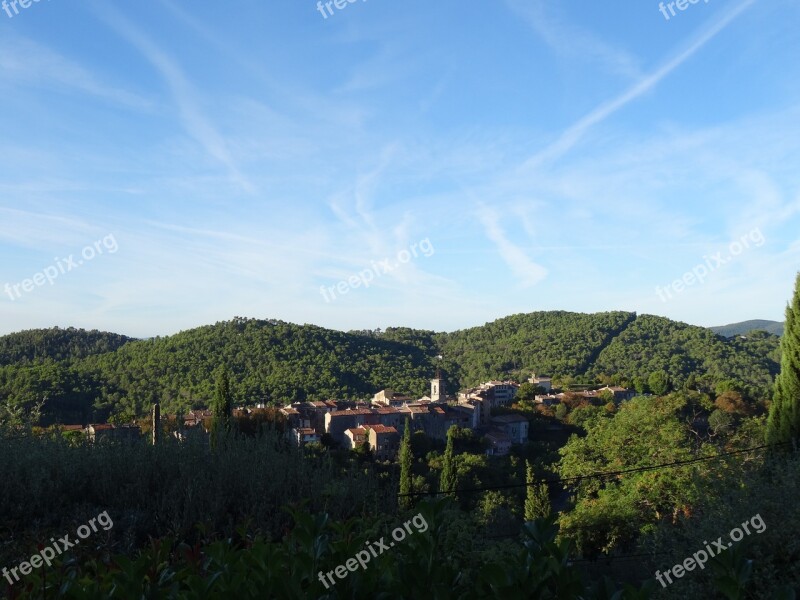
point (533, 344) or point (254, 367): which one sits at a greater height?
point (533, 344)

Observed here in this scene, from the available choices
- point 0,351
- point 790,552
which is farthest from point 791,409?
point 0,351

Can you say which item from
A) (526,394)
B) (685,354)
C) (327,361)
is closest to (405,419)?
(526,394)

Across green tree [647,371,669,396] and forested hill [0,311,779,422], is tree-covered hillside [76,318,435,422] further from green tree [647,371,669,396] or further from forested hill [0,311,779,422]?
green tree [647,371,669,396]

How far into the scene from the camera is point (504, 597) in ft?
4.79

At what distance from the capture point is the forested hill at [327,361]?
4959cm

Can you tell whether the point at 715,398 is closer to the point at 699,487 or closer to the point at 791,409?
the point at 791,409

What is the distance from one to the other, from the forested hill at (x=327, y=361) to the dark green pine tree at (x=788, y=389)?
3080 centimetres

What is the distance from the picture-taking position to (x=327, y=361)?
6850cm

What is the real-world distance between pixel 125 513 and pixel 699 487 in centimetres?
679

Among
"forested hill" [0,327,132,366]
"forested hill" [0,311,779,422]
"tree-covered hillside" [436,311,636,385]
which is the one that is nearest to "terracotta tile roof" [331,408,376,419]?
"forested hill" [0,311,779,422]

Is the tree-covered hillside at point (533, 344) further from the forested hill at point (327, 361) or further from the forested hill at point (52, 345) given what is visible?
the forested hill at point (52, 345)

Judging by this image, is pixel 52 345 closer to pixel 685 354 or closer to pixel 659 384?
pixel 659 384

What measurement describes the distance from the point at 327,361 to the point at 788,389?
60613mm

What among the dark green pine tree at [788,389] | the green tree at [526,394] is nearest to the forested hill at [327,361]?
the green tree at [526,394]
